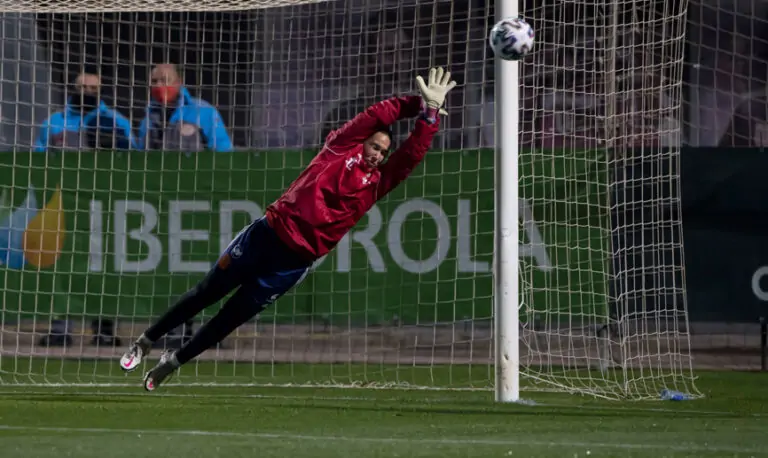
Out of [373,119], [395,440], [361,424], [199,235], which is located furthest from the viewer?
[199,235]

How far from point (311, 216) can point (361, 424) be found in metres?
1.45

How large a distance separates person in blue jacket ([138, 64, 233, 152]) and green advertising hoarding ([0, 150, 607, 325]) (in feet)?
1.19

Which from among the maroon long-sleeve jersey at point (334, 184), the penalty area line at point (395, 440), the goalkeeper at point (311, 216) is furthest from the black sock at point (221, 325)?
the penalty area line at point (395, 440)

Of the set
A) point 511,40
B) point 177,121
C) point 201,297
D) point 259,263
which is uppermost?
point 177,121

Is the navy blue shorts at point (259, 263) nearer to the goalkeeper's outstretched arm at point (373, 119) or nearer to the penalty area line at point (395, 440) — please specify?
the goalkeeper's outstretched arm at point (373, 119)

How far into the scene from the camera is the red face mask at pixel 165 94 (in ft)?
44.7

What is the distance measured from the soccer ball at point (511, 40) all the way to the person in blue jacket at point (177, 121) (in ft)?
14.5

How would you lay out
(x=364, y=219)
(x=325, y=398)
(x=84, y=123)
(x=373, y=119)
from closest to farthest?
(x=373, y=119) → (x=325, y=398) → (x=364, y=219) → (x=84, y=123)

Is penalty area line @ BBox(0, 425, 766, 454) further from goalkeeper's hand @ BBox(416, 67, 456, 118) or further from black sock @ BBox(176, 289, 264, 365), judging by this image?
goalkeeper's hand @ BBox(416, 67, 456, 118)

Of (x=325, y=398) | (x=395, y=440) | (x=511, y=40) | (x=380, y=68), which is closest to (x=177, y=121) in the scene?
(x=380, y=68)

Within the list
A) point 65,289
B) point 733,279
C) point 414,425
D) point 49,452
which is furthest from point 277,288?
point 733,279

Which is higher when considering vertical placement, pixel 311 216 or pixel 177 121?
pixel 177 121

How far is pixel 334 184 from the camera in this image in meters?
9.52

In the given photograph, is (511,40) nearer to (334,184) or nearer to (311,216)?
(334,184)
